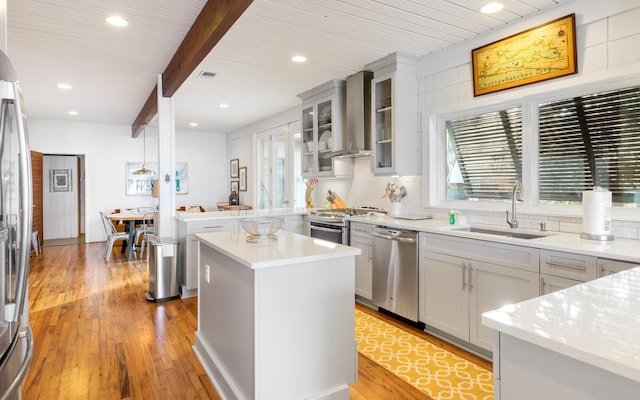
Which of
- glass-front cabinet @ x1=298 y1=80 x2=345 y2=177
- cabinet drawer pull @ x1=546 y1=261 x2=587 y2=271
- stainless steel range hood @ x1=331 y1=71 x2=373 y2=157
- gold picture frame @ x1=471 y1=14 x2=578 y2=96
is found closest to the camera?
cabinet drawer pull @ x1=546 y1=261 x2=587 y2=271

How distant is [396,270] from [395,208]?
87 cm

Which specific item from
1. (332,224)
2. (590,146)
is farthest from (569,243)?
(332,224)

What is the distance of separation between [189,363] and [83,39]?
119 inches

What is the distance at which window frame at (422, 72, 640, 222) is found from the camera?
2.58 meters

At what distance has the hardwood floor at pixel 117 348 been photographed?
2.31 meters

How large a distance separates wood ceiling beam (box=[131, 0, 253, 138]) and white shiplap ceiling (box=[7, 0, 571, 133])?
0.09 m

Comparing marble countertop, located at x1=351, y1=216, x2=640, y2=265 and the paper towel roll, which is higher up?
the paper towel roll

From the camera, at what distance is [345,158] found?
4.82m

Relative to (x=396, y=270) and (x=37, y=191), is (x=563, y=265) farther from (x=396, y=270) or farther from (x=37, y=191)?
(x=37, y=191)

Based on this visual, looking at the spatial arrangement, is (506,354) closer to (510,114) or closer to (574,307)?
(574,307)

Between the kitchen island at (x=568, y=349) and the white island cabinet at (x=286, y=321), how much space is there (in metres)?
1.16

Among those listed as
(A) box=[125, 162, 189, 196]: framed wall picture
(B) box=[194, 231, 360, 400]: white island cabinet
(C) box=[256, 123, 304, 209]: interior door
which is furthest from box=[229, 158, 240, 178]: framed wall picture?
(B) box=[194, 231, 360, 400]: white island cabinet

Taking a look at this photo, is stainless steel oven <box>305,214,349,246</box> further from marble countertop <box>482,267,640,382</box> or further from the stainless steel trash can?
marble countertop <box>482,267,640,382</box>

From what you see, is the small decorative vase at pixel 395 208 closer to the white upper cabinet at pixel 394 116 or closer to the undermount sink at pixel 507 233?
the white upper cabinet at pixel 394 116
